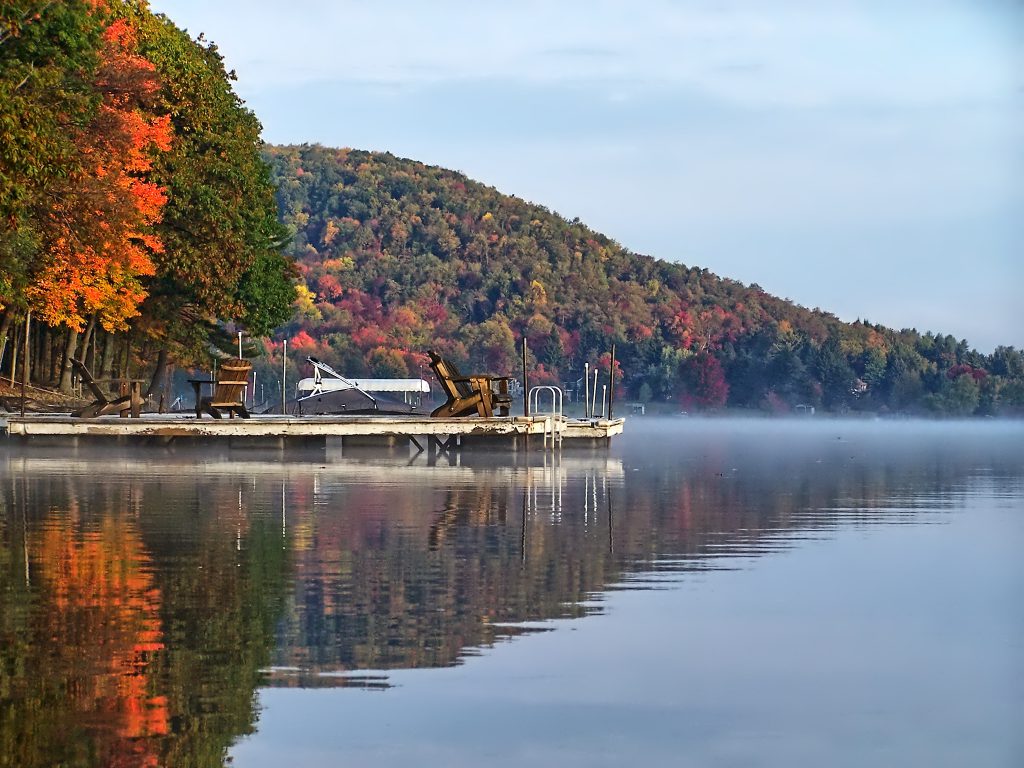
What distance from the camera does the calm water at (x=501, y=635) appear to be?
1020 centimetres

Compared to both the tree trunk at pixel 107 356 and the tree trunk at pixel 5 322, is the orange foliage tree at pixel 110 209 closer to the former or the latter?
the tree trunk at pixel 5 322

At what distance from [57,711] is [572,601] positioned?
603 centimetres

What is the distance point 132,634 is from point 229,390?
3665 centimetres

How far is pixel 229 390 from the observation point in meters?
49.7

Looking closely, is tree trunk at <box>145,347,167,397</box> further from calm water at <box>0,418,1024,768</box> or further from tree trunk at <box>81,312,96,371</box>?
calm water at <box>0,418,1024,768</box>

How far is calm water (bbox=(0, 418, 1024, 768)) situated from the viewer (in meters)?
10.2

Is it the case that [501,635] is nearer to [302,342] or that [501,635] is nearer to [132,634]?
[132,634]

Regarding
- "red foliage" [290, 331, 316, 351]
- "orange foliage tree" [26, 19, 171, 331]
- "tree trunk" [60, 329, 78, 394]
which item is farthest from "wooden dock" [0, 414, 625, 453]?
"red foliage" [290, 331, 316, 351]

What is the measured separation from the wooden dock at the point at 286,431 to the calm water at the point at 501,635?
18267 mm

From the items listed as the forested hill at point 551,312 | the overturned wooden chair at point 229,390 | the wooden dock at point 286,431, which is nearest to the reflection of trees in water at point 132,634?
the wooden dock at point 286,431

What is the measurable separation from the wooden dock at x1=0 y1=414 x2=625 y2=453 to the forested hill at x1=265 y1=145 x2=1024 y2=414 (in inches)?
3718

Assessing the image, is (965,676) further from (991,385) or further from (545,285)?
(991,385)

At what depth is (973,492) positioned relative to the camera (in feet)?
117

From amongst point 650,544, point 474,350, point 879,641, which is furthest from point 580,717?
point 474,350
